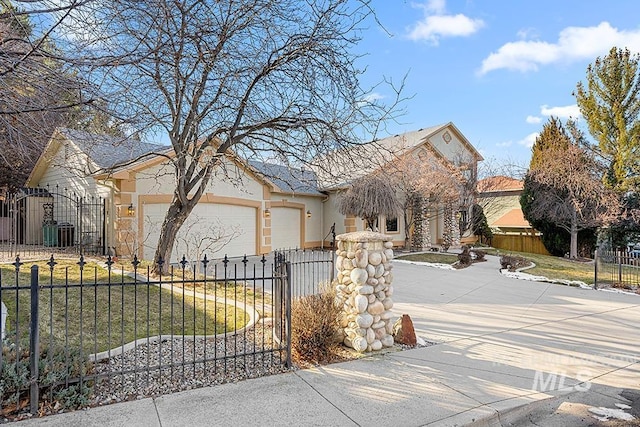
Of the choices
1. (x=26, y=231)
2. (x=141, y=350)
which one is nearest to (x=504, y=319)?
(x=141, y=350)

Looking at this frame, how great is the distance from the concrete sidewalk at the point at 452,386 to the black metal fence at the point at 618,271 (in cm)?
467

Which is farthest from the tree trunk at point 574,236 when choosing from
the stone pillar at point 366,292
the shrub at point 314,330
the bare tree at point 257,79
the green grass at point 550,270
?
the shrub at point 314,330

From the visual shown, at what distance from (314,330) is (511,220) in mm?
26783

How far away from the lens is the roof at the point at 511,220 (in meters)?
26.8

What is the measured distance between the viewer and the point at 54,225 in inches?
533

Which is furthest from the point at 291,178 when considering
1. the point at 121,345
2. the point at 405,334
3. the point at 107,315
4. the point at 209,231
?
the point at 121,345

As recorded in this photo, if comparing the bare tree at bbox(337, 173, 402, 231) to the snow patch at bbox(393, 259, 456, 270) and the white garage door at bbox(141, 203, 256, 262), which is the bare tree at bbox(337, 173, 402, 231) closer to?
the snow patch at bbox(393, 259, 456, 270)

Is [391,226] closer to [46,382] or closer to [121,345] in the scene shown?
[121,345]

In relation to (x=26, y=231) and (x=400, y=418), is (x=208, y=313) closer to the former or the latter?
(x=400, y=418)

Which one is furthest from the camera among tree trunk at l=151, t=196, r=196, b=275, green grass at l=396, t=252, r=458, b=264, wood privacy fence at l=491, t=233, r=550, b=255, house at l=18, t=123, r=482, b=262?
wood privacy fence at l=491, t=233, r=550, b=255

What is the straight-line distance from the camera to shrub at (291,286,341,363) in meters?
4.98

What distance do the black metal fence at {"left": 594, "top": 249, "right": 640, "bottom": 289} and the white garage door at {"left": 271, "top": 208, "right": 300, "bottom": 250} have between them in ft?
38.9

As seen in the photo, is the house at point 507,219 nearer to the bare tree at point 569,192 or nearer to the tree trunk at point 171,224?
the bare tree at point 569,192

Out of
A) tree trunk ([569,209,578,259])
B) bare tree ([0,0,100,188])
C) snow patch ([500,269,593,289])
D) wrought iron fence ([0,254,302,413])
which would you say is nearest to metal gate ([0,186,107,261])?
wrought iron fence ([0,254,302,413])
